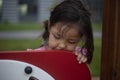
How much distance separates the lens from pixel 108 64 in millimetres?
1455

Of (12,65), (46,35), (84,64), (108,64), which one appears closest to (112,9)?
(108,64)

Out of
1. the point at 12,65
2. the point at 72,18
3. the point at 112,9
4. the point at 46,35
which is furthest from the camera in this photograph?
the point at 112,9

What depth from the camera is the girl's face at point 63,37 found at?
102cm

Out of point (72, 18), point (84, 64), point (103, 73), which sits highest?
point (72, 18)

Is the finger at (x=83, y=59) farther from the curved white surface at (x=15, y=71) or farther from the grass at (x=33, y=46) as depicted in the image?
the grass at (x=33, y=46)

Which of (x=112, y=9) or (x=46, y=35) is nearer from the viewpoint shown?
(x=46, y=35)

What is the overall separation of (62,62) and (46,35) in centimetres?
22

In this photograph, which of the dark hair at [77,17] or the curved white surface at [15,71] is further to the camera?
the dark hair at [77,17]

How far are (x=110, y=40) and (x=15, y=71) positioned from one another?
0.63 meters

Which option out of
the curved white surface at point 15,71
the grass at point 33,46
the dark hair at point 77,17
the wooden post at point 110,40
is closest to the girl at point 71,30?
the dark hair at point 77,17

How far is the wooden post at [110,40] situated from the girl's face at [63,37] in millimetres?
416

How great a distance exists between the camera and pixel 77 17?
A: 1.05 meters

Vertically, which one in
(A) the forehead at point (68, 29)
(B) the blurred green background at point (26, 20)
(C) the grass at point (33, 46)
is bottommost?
(C) the grass at point (33, 46)

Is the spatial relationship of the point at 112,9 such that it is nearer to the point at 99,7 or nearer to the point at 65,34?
the point at 65,34
